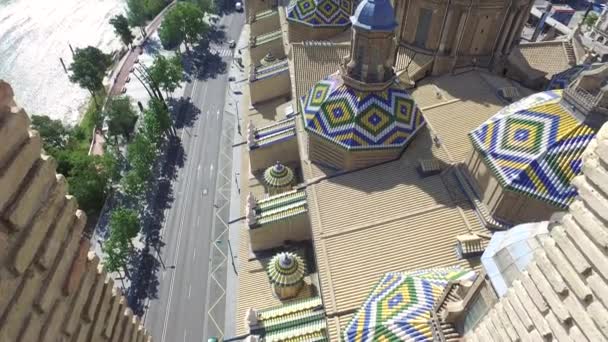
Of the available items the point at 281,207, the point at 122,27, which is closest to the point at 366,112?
the point at 281,207

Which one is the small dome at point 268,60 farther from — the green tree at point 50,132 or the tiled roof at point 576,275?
the tiled roof at point 576,275

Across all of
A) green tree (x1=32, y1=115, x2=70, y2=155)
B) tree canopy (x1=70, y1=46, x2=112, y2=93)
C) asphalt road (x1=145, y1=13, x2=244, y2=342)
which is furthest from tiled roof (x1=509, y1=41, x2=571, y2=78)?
tree canopy (x1=70, y1=46, x2=112, y2=93)

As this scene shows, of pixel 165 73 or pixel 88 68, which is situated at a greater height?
pixel 165 73

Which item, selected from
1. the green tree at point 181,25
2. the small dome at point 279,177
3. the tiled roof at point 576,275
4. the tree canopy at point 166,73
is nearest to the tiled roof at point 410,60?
the small dome at point 279,177

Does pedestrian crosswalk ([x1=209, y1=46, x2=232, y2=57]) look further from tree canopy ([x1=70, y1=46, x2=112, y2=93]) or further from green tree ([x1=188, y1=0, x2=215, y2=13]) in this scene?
tree canopy ([x1=70, y1=46, x2=112, y2=93])

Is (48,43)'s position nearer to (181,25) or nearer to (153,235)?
(181,25)

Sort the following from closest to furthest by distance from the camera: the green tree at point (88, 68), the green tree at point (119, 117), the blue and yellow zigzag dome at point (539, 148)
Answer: the blue and yellow zigzag dome at point (539, 148)
the green tree at point (119, 117)
the green tree at point (88, 68)
